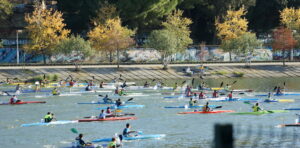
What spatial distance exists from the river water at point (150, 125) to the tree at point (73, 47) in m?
36.7

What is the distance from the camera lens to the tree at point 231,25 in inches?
5162

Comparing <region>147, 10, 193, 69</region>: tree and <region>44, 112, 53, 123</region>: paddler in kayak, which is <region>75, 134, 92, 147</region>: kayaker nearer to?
<region>44, 112, 53, 123</region>: paddler in kayak

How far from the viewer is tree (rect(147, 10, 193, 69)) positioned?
122 m

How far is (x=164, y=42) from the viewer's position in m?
121

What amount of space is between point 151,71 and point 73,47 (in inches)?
657

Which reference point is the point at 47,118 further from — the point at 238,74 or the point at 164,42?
the point at 238,74

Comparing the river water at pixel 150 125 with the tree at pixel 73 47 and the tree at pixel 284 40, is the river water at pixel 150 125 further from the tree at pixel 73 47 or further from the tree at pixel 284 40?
the tree at pixel 284 40

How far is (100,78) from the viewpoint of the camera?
108812 millimetres

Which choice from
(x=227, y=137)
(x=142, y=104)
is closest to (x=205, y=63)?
(x=142, y=104)

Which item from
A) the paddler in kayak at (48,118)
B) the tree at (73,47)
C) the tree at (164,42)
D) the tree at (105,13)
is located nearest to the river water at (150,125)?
the paddler in kayak at (48,118)

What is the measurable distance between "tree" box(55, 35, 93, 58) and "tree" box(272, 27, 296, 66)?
44396mm

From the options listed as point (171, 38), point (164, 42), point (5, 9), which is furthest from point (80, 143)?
point (5, 9)

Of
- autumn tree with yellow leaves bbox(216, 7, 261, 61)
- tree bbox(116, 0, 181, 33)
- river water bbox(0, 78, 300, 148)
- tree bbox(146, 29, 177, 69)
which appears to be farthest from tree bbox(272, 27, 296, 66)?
river water bbox(0, 78, 300, 148)

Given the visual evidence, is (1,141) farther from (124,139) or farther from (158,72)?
(158,72)
